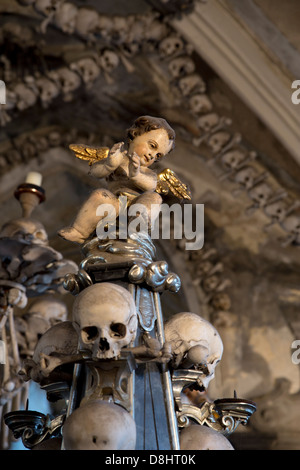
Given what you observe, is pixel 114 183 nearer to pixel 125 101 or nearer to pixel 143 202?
pixel 143 202

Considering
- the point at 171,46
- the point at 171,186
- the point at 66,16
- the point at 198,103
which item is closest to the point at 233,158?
the point at 198,103

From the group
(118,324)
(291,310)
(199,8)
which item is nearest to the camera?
(118,324)

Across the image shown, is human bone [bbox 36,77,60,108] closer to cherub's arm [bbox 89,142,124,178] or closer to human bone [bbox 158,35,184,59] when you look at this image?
human bone [bbox 158,35,184,59]

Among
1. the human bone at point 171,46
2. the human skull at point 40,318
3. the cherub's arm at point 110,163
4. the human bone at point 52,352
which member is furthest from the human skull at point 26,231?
the human bone at point 171,46

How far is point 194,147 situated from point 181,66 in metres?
0.56

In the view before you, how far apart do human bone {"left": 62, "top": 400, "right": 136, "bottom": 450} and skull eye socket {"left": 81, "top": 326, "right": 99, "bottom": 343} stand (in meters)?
0.14

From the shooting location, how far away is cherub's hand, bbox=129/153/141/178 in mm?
1424

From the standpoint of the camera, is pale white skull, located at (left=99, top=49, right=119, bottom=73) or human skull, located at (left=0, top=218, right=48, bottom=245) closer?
human skull, located at (left=0, top=218, right=48, bottom=245)

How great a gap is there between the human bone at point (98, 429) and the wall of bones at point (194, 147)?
9.23 ft


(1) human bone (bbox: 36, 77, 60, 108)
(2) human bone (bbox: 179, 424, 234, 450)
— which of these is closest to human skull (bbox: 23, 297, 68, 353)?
(1) human bone (bbox: 36, 77, 60, 108)

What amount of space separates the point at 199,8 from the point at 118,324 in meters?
3.03

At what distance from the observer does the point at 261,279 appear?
412 cm

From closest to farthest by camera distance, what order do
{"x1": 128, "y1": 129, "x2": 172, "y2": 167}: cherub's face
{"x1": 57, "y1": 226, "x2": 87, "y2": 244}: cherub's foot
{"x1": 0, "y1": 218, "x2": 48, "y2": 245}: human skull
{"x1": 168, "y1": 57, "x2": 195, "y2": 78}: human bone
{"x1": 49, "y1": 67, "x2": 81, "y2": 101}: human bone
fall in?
1. {"x1": 57, "y1": 226, "x2": 87, "y2": 244}: cherub's foot
2. {"x1": 128, "y1": 129, "x2": 172, "y2": 167}: cherub's face
3. {"x1": 0, "y1": 218, "x2": 48, "y2": 245}: human skull
4. {"x1": 168, "y1": 57, "x2": 195, "y2": 78}: human bone
5. {"x1": 49, "y1": 67, "x2": 81, "y2": 101}: human bone
